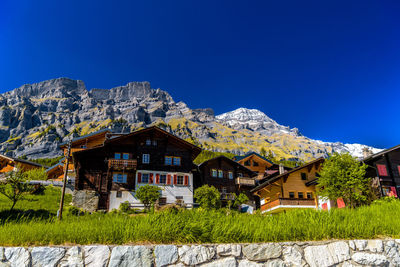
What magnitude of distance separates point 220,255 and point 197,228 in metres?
0.86

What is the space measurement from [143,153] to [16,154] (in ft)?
447

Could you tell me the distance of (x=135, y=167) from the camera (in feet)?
113

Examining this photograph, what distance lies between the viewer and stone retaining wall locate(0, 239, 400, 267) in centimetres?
593

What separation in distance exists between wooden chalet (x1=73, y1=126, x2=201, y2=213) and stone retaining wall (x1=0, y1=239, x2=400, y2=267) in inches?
1084

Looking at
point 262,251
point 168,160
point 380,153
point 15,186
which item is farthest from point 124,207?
point 380,153

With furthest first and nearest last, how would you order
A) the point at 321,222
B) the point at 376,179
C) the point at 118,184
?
the point at 118,184 < the point at 376,179 < the point at 321,222

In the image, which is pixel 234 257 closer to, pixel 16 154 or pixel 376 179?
pixel 376 179

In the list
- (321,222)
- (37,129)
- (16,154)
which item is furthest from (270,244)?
(37,129)

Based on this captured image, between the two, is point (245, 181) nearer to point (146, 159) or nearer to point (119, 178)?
point (146, 159)

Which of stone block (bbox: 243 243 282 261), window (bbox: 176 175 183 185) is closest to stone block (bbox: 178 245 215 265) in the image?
stone block (bbox: 243 243 282 261)

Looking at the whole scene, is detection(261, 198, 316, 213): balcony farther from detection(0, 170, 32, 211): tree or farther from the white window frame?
detection(0, 170, 32, 211): tree

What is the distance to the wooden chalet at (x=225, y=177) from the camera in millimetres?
43594

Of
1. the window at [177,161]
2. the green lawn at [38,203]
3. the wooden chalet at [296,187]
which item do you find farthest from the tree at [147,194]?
the wooden chalet at [296,187]

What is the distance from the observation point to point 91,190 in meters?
34.6
